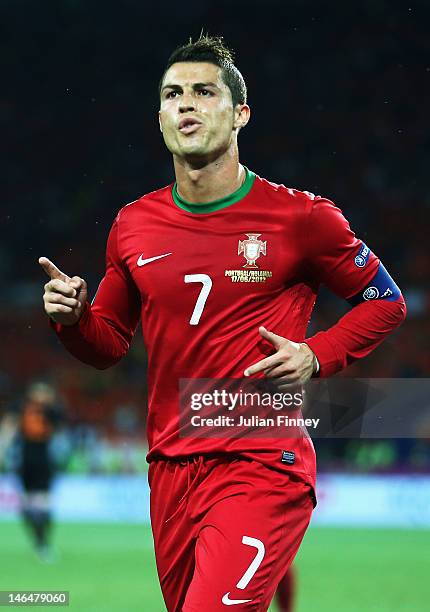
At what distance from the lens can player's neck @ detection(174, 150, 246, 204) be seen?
380cm

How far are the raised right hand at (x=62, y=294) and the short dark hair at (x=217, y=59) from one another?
80 centimetres

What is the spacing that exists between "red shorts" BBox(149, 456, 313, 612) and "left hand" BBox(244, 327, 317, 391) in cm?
28

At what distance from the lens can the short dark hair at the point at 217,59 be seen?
3807 mm

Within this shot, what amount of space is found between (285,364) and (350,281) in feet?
1.47

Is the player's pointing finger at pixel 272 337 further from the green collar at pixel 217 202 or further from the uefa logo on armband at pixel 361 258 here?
the green collar at pixel 217 202

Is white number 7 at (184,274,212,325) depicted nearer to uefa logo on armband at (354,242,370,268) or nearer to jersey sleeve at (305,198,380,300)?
jersey sleeve at (305,198,380,300)

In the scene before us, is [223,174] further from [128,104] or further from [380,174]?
[128,104]

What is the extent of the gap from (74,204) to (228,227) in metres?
18.0

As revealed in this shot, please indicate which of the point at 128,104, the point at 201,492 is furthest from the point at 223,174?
the point at 128,104

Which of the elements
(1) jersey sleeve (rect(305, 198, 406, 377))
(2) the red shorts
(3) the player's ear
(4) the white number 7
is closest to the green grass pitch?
(2) the red shorts

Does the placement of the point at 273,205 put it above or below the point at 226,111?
below

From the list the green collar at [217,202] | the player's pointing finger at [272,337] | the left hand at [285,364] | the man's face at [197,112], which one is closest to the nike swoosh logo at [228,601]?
the left hand at [285,364]

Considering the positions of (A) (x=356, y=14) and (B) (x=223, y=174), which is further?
(A) (x=356, y=14)

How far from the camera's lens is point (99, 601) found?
8656 millimetres
